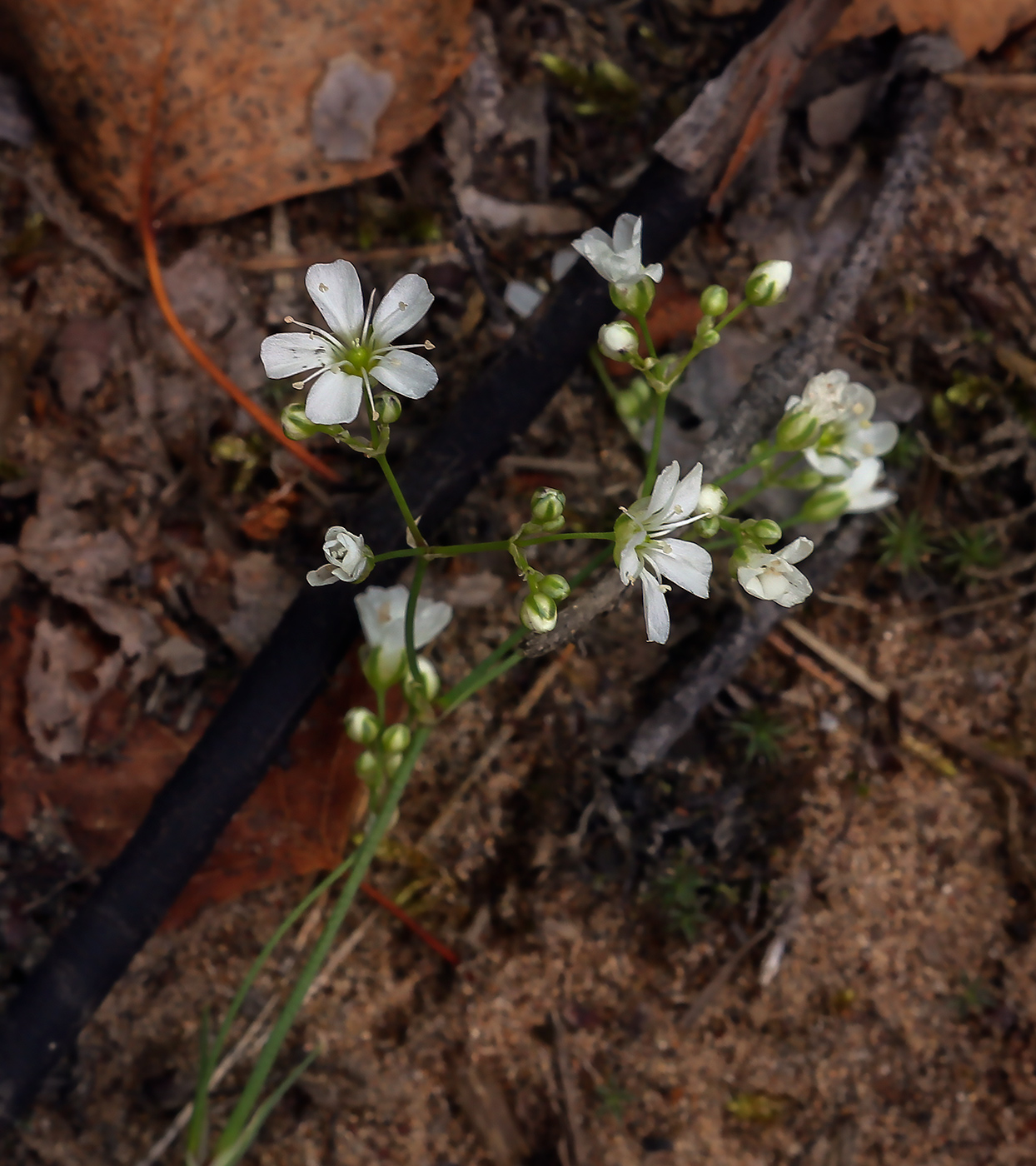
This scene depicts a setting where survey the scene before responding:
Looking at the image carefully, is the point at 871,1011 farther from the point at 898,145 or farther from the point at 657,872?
the point at 898,145

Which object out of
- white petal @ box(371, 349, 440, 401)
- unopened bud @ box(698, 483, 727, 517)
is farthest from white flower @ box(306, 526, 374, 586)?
unopened bud @ box(698, 483, 727, 517)

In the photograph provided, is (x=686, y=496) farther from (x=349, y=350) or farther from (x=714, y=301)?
(x=349, y=350)

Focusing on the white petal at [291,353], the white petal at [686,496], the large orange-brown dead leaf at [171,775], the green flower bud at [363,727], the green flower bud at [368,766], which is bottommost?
the large orange-brown dead leaf at [171,775]

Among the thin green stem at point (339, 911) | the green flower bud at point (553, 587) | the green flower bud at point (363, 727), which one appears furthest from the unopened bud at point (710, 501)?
the green flower bud at point (363, 727)

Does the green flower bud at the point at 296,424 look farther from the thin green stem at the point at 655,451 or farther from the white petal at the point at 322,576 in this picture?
the thin green stem at the point at 655,451

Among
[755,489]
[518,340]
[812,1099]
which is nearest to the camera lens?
[755,489]

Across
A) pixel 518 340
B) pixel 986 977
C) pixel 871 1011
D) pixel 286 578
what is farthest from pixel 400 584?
pixel 986 977
